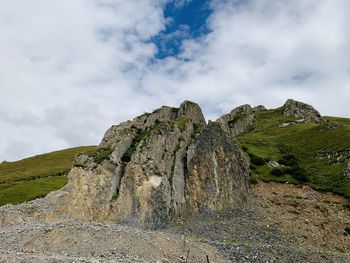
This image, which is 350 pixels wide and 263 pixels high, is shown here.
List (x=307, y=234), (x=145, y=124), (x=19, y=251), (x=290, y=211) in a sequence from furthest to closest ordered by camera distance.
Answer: (x=145, y=124) → (x=290, y=211) → (x=307, y=234) → (x=19, y=251)

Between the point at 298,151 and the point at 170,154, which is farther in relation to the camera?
the point at 298,151

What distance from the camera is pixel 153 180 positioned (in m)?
64.2

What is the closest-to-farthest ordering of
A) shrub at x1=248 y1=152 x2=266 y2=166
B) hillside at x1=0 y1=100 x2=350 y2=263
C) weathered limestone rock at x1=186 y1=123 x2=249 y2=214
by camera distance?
1. hillside at x1=0 y1=100 x2=350 y2=263
2. weathered limestone rock at x1=186 y1=123 x2=249 y2=214
3. shrub at x1=248 y1=152 x2=266 y2=166

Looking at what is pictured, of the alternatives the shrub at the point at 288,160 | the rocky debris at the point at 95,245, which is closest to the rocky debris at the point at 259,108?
the shrub at the point at 288,160

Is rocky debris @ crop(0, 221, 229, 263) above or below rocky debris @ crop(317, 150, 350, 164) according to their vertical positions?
below

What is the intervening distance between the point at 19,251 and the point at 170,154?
32.8 metres

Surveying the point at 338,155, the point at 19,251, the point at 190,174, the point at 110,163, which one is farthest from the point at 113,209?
the point at 338,155

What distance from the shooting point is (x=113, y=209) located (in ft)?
201

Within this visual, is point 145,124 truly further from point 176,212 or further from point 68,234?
point 68,234

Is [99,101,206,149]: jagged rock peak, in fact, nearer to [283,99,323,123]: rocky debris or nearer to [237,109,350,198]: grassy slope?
[237,109,350,198]: grassy slope

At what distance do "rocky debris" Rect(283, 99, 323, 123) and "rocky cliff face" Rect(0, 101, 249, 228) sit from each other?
233 ft

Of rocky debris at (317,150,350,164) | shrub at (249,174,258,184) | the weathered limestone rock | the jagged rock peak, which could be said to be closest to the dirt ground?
shrub at (249,174,258,184)

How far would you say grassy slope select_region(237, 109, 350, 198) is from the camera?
7162 centimetres

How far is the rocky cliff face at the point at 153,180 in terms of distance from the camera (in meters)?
61.0
